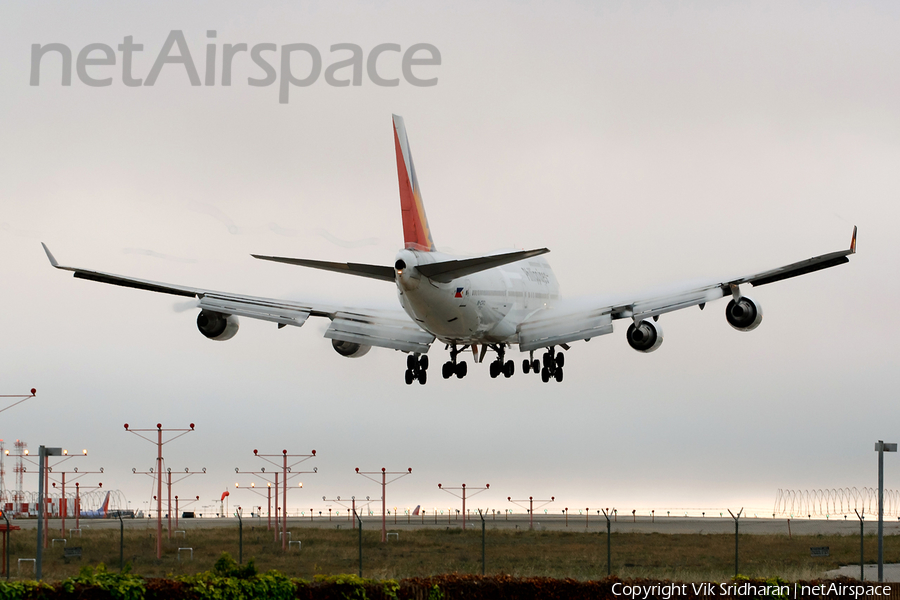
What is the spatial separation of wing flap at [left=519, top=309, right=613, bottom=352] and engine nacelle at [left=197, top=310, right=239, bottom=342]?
1288cm

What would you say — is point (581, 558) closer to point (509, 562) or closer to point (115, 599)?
point (509, 562)

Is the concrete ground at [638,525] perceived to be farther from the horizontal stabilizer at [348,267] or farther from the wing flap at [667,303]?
the horizontal stabilizer at [348,267]

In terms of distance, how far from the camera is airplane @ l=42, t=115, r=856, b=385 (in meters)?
38.5

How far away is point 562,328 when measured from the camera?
45.2 m

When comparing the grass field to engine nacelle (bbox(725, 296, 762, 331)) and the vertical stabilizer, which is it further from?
the vertical stabilizer

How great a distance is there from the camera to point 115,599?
71.7 feet

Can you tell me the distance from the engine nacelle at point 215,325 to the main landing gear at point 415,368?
8086 mm

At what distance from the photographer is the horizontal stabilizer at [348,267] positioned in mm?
32594

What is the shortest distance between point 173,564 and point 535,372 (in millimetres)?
21201

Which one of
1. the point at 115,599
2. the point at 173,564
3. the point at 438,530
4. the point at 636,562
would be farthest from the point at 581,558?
the point at 115,599
